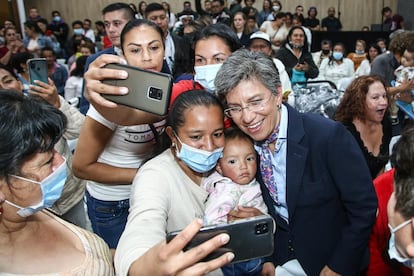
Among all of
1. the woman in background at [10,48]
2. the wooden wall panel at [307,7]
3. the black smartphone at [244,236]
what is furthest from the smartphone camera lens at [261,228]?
the wooden wall panel at [307,7]

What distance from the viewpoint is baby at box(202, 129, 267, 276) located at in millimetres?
1604

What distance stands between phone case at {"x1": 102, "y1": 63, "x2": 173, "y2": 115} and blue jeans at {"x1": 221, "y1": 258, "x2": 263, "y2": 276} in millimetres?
726

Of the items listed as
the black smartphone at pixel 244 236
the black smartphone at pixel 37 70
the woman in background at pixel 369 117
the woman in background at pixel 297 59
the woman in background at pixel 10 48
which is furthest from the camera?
the woman in background at pixel 10 48

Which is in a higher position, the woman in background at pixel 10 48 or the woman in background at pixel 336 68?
the woman in background at pixel 10 48

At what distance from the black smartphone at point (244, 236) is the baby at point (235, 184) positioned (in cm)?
51

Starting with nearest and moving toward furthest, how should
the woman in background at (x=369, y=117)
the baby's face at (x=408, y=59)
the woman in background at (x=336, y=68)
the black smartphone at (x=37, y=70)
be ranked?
the black smartphone at (x=37, y=70)
the woman in background at (x=369, y=117)
the baby's face at (x=408, y=59)
the woman in background at (x=336, y=68)

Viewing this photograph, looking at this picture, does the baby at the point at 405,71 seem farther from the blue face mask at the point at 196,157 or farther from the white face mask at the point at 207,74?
the blue face mask at the point at 196,157

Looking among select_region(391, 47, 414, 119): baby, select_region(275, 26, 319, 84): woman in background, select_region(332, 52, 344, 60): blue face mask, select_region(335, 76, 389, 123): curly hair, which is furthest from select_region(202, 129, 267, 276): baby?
select_region(332, 52, 344, 60): blue face mask

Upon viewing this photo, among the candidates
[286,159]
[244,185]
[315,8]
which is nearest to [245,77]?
[286,159]

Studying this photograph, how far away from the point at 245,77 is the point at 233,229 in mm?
679

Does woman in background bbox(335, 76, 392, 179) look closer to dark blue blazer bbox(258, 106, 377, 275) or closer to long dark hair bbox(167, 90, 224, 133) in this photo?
dark blue blazer bbox(258, 106, 377, 275)

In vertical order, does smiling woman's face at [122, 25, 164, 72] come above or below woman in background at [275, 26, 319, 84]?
above

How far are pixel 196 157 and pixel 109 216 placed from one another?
0.63 meters

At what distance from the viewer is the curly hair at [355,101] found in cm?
287
